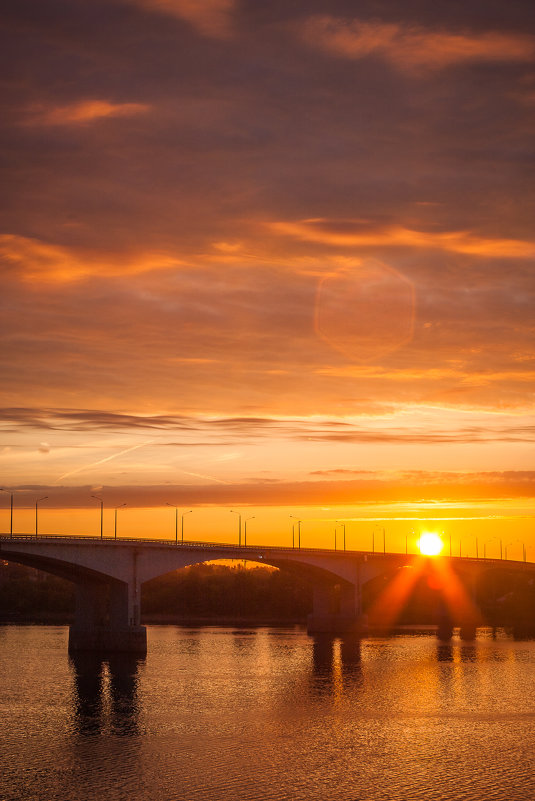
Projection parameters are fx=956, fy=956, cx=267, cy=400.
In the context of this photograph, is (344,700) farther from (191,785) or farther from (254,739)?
(191,785)

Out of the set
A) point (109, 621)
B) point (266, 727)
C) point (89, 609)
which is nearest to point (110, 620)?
point (109, 621)

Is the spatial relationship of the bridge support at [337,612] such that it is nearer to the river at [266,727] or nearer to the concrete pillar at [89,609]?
the river at [266,727]

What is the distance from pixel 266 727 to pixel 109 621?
51556 millimetres

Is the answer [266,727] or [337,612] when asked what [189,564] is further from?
[266,727]

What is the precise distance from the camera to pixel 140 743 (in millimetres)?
49531

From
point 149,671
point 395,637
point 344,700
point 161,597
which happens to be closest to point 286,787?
point 344,700

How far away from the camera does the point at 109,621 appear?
339 ft

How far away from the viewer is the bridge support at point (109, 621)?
98.2m

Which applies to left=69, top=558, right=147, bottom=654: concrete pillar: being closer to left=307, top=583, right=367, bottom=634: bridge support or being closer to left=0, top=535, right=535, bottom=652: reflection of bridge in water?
left=0, top=535, right=535, bottom=652: reflection of bridge in water

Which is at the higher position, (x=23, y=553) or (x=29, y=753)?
(x=23, y=553)

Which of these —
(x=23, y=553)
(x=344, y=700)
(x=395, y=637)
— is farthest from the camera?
(x=395, y=637)

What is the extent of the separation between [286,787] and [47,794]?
9962 millimetres

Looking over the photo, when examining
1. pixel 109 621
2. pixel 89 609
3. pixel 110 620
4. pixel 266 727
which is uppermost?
pixel 89 609

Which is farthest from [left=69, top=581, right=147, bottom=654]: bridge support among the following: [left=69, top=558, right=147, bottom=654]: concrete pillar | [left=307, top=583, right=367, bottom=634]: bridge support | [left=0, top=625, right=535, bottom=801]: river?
[left=307, top=583, right=367, bottom=634]: bridge support
